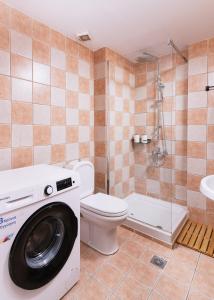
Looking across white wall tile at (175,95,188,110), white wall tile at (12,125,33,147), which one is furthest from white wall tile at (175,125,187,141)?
white wall tile at (12,125,33,147)

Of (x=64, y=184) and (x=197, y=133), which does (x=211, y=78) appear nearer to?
(x=197, y=133)

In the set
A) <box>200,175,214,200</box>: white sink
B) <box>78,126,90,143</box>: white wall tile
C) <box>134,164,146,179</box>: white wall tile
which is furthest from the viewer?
<box>134,164,146,179</box>: white wall tile

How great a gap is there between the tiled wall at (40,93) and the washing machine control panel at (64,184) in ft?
2.01

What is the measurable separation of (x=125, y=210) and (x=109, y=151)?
32.9 inches

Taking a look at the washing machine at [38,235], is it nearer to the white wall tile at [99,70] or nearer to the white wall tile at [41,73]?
the white wall tile at [41,73]

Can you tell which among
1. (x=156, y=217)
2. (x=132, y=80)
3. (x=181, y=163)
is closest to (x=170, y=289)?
(x=156, y=217)

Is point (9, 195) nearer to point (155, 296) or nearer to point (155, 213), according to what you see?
point (155, 296)

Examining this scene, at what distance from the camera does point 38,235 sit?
1165 mm

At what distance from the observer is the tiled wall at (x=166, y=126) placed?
2.24 metres

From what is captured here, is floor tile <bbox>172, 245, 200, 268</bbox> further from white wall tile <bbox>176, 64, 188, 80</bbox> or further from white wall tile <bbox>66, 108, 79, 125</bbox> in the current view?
white wall tile <bbox>176, 64, 188, 80</bbox>

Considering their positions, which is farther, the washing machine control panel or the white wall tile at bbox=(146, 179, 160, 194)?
the white wall tile at bbox=(146, 179, 160, 194)

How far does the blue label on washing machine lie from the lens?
85 centimetres

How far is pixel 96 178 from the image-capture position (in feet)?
7.47

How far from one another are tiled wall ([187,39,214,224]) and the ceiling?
21cm
